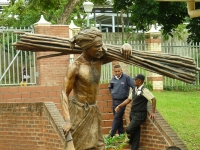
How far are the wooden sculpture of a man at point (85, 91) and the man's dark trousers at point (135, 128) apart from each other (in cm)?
425

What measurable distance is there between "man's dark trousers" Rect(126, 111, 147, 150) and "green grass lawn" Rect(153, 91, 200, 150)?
5.55ft

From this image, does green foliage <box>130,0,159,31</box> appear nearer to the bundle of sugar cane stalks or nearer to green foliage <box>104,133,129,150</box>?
green foliage <box>104,133,129,150</box>

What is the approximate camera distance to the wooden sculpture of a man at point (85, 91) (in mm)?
6973

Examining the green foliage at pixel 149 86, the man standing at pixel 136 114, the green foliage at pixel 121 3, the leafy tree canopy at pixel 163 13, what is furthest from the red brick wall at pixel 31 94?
the green foliage at pixel 149 86

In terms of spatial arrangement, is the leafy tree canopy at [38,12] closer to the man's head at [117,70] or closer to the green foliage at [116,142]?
the man's head at [117,70]

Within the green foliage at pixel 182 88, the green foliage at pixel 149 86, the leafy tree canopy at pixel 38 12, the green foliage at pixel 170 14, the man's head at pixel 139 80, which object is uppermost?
the leafy tree canopy at pixel 38 12

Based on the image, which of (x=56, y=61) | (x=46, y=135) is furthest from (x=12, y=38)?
(x=46, y=135)

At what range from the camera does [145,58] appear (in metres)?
7.32

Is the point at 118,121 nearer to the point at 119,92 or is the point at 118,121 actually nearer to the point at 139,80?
the point at 119,92

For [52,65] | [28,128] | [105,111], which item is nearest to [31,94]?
[105,111]

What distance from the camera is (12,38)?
16.2 metres

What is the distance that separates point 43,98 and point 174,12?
159 inches

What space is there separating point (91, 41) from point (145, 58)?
0.81 metres

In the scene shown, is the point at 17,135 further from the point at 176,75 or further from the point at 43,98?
the point at 176,75
